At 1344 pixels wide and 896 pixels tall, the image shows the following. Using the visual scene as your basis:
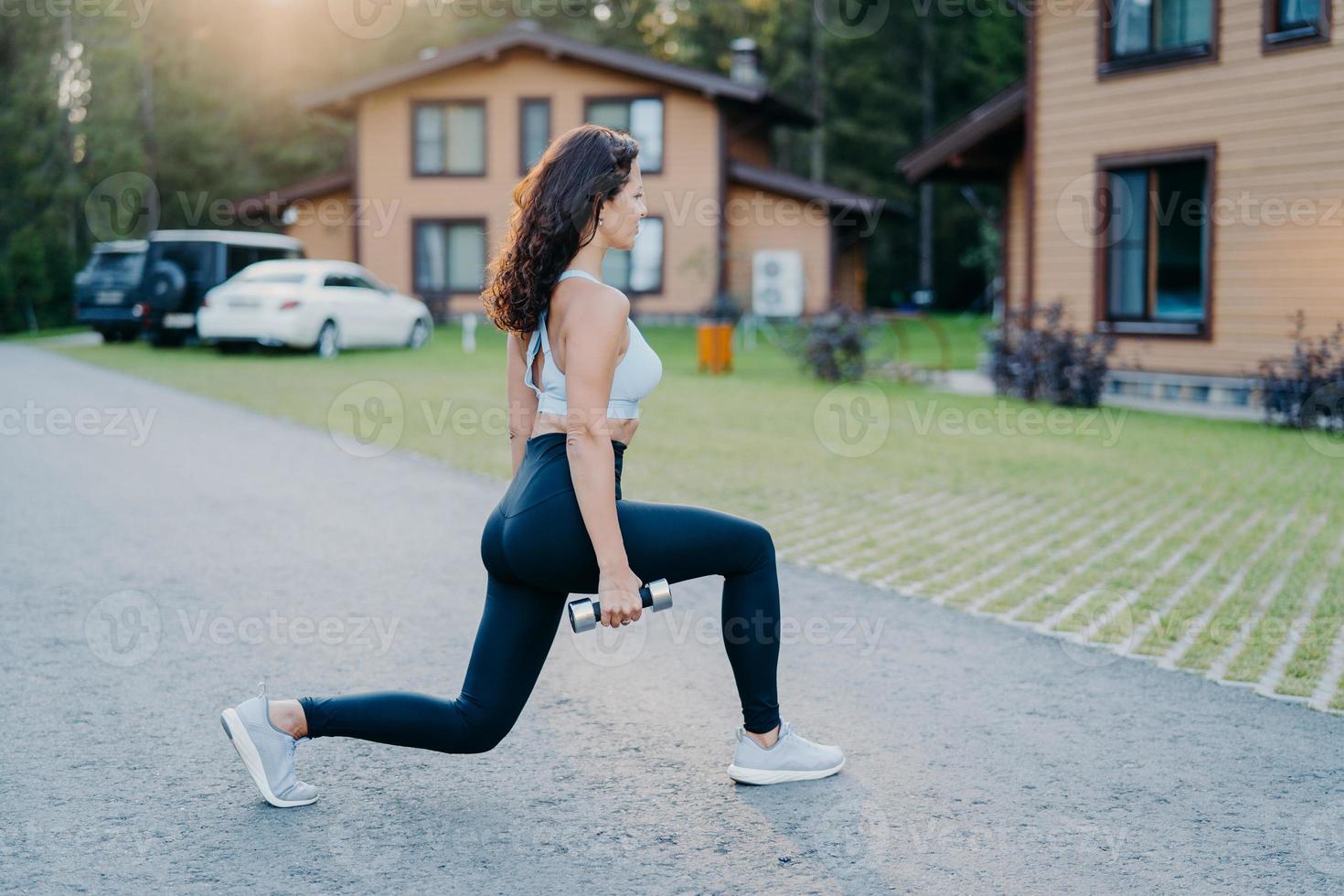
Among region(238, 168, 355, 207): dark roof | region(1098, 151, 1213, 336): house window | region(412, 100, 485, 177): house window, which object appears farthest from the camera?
region(238, 168, 355, 207): dark roof

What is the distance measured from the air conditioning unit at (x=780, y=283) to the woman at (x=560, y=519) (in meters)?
31.3

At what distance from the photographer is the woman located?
371 cm

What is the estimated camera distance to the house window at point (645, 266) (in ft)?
117

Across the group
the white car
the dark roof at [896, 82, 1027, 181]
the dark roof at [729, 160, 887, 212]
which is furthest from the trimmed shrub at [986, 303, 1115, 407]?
the dark roof at [729, 160, 887, 212]

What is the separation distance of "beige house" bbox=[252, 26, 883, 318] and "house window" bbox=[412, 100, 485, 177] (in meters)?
0.03

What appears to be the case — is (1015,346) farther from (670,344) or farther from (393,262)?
(393,262)

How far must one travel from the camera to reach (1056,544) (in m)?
8.45

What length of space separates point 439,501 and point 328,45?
50.1 m

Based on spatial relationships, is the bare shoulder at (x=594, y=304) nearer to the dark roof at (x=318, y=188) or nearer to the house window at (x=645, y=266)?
the house window at (x=645, y=266)

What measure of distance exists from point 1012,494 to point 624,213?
710cm

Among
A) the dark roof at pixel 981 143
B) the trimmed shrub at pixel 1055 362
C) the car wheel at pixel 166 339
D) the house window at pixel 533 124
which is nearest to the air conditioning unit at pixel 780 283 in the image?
the house window at pixel 533 124

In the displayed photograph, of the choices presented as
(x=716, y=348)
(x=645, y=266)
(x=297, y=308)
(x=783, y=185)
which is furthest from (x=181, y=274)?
(x=783, y=185)

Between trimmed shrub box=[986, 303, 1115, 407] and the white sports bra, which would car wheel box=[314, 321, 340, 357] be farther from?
the white sports bra

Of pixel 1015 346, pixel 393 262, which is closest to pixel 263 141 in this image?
pixel 393 262
